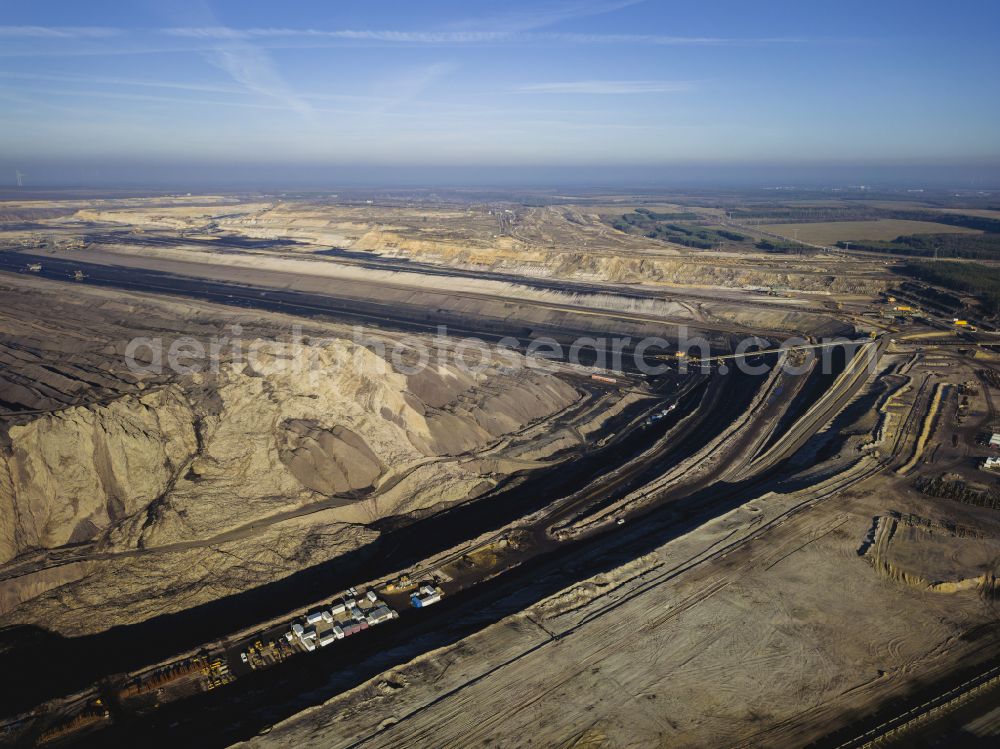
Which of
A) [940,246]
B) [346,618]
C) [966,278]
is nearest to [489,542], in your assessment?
[346,618]

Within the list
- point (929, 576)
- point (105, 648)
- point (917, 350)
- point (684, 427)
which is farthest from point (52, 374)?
point (917, 350)

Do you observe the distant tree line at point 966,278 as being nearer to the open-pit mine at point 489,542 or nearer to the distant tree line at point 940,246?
the distant tree line at point 940,246

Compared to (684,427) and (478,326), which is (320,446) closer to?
(684,427)

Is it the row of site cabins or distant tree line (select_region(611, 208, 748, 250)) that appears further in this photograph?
distant tree line (select_region(611, 208, 748, 250))

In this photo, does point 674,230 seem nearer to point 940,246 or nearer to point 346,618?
point 940,246

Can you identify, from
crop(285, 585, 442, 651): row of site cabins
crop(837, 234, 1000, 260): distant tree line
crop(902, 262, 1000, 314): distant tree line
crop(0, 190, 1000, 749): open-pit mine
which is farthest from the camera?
crop(837, 234, 1000, 260): distant tree line

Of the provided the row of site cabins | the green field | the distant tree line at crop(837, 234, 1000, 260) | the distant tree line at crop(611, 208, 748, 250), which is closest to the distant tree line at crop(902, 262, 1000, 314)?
the distant tree line at crop(837, 234, 1000, 260)

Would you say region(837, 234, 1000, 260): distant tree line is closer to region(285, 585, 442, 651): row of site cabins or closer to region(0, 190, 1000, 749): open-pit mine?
region(0, 190, 1000, 749): open-pit mine
